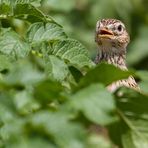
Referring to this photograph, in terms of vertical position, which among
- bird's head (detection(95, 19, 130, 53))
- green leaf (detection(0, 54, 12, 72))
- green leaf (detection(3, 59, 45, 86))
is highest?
green leaf (detection(3, 59, 45, 86))

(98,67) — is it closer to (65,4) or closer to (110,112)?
(110,112)

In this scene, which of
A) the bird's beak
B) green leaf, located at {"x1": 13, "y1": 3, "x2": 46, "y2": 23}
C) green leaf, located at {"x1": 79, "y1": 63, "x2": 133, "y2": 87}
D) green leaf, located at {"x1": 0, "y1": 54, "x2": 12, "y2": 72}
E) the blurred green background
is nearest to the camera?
green leaf, located at {"x1": 79, "y1": 63, "x2": 133, "y2": 87}

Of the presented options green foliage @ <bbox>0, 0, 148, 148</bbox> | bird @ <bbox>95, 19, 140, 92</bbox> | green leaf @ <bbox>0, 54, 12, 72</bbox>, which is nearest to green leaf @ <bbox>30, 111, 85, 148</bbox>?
green foliage @ <bbox>0, 0, 148, 148</bbox>

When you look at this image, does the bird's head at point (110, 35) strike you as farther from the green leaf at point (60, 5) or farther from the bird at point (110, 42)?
the green leaf at point (60, 5)

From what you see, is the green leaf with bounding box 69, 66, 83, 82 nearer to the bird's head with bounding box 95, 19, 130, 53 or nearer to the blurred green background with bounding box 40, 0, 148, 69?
the bird's head with bounding box 95, 19, 130, 53

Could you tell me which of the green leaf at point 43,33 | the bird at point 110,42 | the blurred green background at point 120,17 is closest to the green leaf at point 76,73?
the green leaf at point 43,33

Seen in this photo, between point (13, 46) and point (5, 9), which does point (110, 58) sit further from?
point (13, 46)

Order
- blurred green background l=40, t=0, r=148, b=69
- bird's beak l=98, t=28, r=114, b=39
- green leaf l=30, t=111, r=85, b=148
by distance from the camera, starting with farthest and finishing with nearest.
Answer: blurred green background l=40, t=0, r=148, b=69 → bird's beak l=98, t=28, r=114, b=39 → green leaf l=30, t=111, r=85, b=148
